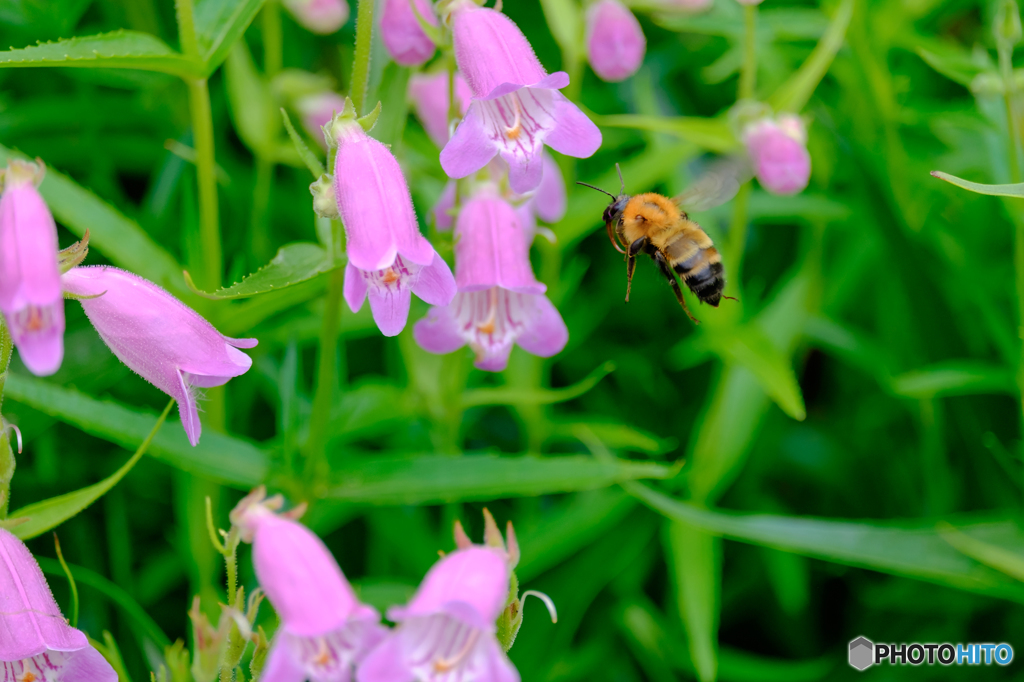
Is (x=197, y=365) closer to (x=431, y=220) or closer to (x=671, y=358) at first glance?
(x=431, y=220)

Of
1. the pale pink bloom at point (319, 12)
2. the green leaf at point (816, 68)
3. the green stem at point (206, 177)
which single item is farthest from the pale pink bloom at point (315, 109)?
the green leaf at point (816, 68)

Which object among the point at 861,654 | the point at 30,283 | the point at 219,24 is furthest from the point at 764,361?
the point at 30,283

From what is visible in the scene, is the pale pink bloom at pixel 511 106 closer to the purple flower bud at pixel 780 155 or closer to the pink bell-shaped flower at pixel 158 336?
the pink bell-shaped flower at pixel 158 336

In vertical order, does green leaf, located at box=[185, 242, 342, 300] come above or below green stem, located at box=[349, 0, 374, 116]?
below

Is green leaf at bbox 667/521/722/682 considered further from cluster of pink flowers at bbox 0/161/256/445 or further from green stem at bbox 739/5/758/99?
cluster of pink flowers at bbox 0/161/256/445

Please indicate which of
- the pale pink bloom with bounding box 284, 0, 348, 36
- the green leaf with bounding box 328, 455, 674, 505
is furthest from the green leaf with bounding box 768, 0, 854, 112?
the pale pink bloom with bounding box 284, 0, 348, 36
